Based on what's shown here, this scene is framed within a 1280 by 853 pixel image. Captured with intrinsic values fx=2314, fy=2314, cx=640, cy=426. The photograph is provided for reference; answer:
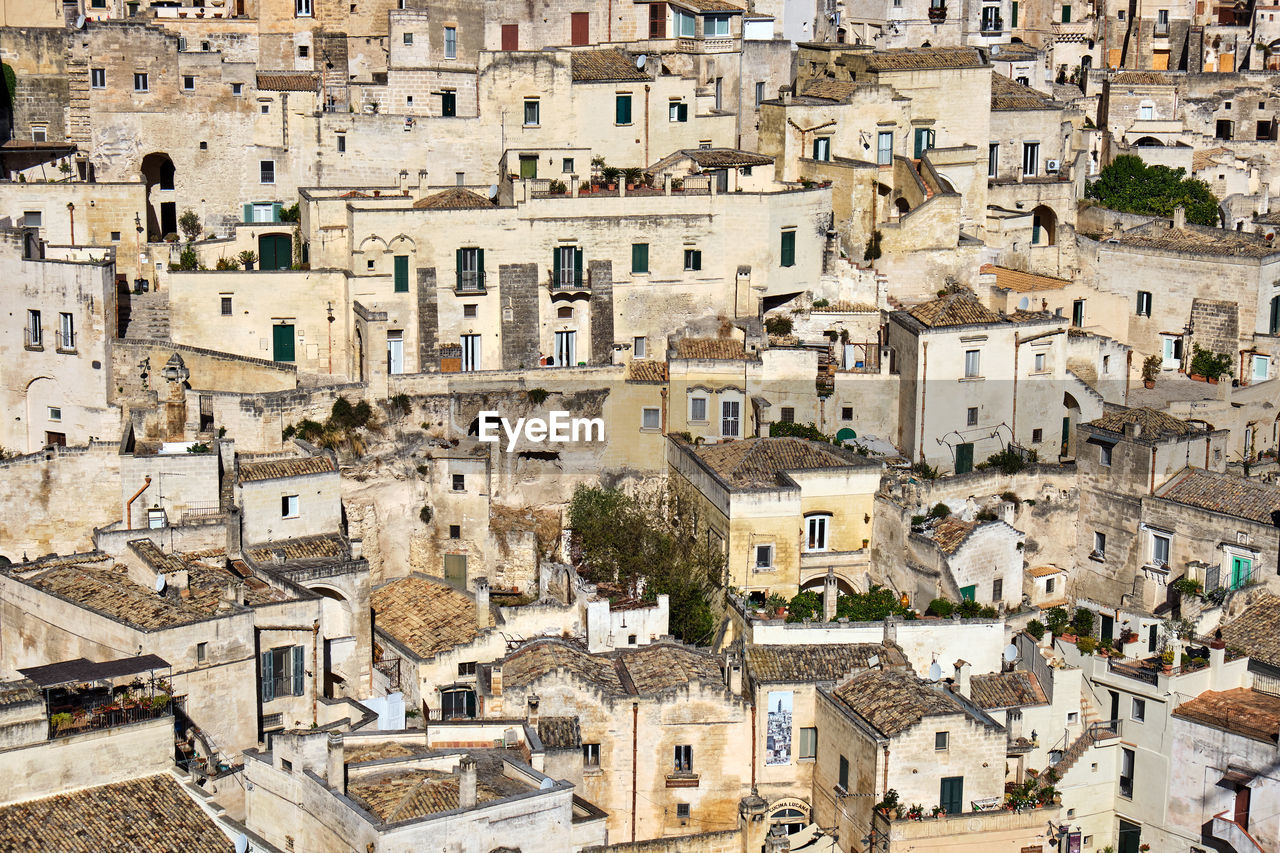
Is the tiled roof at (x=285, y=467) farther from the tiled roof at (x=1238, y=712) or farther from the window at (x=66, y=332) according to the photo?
the tiled roof at (x=1238, y=712)

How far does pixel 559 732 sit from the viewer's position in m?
43.3

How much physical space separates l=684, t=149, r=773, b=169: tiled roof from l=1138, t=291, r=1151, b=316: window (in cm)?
1117

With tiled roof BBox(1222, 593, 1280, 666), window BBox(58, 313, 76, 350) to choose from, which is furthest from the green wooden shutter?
tiled roof BBox(1222, 593, 1280, 666)

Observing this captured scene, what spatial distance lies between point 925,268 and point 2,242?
23016mm

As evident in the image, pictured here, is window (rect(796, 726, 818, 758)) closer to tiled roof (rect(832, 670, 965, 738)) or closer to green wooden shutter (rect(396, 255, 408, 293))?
tiled roof (rect(832, 670, 965, 738))

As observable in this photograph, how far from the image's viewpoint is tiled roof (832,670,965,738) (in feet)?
142

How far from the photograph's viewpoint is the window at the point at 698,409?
180 ft

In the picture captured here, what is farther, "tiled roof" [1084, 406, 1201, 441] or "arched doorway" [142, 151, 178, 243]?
"arched doorway" [142, 151, 178, 243]

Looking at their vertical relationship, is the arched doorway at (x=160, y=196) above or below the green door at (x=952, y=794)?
above

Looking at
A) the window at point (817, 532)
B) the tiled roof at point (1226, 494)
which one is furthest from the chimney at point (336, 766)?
the tiled roof at point (1226, 494)

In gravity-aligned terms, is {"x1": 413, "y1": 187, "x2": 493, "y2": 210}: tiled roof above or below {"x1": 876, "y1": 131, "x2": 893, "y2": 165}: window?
below

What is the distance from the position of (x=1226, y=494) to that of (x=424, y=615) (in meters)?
18.3

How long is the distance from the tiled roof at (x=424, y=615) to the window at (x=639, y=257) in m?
10.4

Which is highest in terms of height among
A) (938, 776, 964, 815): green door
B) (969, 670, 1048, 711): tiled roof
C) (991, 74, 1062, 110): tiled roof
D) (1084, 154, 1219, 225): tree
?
(991, 74, 1062, 110): tiled roof
